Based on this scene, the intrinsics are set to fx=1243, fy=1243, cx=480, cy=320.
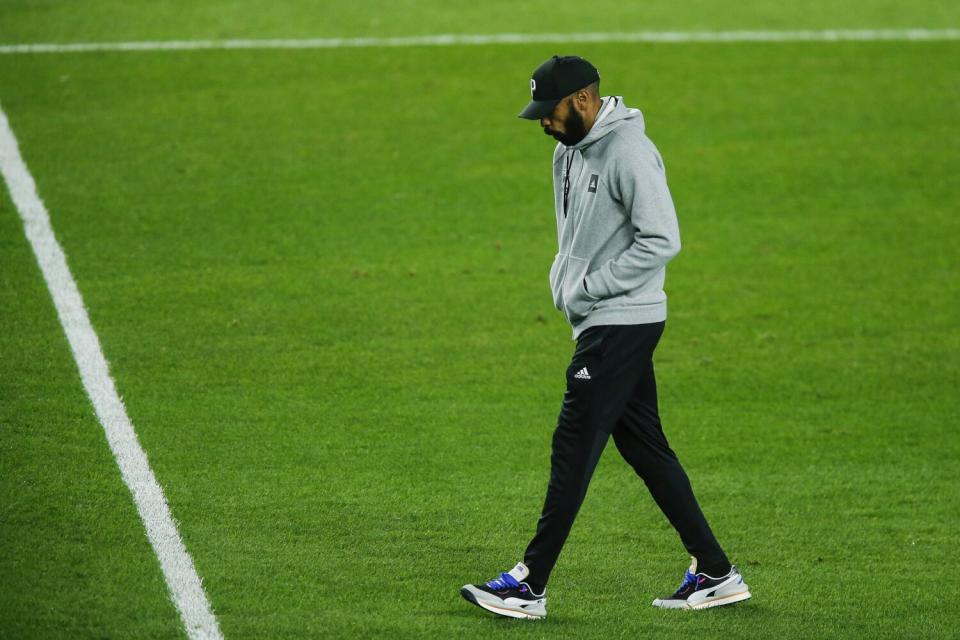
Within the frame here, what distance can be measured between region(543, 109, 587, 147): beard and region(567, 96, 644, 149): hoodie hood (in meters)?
0.02

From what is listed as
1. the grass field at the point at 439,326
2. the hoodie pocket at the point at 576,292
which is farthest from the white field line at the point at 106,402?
the hoodie pocket at the point at 576,292

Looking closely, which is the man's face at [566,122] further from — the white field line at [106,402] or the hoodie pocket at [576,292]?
the white field line at [106,402]

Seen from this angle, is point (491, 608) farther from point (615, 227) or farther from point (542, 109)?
point (542, 109)

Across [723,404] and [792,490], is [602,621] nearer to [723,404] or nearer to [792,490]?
[792,490]

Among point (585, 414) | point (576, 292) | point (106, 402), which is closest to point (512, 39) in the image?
point (106, 402)

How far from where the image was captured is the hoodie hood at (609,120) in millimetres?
5090

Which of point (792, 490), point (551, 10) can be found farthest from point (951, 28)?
point (792, 490)

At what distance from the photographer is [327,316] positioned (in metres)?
9.14

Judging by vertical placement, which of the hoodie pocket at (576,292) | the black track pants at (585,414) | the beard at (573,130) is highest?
the beard at (573,130)

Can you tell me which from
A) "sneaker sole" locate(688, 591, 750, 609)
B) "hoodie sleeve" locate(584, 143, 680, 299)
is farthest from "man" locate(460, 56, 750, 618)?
"sneaker sole" locate(688, 591, 750, 609)

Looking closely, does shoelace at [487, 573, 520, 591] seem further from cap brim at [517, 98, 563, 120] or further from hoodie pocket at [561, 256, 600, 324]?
cap brim at [517, 98, 563, 120]

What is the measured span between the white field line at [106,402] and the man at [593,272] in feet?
3.93

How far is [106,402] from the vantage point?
295 inches

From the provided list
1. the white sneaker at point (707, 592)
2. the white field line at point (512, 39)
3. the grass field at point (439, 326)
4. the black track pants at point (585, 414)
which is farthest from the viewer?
the white field line at point (512, 39)
